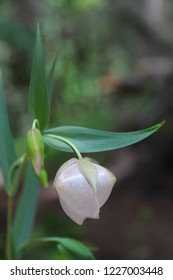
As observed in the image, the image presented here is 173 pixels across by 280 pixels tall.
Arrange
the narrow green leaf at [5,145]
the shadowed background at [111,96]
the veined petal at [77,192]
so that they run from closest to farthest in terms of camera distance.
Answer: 1. the veined petal at [77,192]
2. the narrow green leaf at [5,145]
3. the shadowed background at [111,96]

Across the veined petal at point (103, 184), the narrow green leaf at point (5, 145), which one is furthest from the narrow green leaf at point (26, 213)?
the veined petal at point (103, 184)

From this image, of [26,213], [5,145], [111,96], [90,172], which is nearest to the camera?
[90,172]

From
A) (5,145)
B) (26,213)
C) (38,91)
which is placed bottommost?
(26,213)

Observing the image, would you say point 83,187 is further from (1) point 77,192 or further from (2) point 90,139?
(2) point 90,139

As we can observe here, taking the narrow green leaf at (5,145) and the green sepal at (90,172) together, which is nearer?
the green sepal at (90,172)

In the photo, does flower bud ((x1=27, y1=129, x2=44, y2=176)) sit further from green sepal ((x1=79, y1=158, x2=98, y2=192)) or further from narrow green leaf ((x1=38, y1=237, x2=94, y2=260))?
narrow green leaf ((x1=38, y1=237, x2=94, y2=260))

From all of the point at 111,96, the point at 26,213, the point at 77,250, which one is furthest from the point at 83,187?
the point at 111,96

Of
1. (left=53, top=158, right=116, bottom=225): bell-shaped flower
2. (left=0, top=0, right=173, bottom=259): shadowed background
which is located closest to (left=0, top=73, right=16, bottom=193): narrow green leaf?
(left=53, top=158, right=116, bottom=225): bell-shaped flower

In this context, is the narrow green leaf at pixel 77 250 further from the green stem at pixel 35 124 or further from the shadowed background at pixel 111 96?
the shadowed background at pixel 111 96
